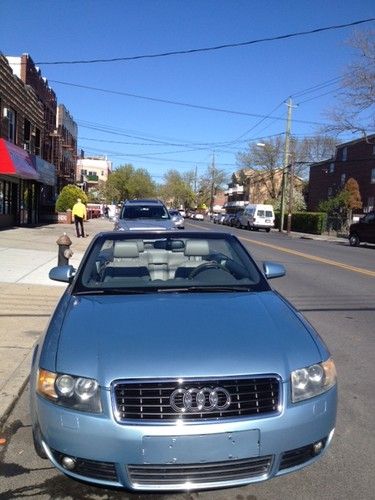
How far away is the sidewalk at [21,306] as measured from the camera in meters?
4.93

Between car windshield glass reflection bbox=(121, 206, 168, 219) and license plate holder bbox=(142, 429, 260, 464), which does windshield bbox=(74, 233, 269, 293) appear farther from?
car windshield glass reflection bbox=(121, 206, 168, 219)

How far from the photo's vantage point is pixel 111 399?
2.71 m

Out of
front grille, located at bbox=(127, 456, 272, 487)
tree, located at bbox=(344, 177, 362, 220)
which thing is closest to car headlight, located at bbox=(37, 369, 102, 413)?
front grille, located at bbox=(127, 456, 272, 487)

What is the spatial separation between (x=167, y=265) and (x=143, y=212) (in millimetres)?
12168

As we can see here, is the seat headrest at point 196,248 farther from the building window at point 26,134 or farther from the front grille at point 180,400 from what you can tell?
the building window at point 26,134

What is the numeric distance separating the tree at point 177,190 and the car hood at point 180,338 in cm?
12166

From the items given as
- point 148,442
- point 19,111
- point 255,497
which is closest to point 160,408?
point 148,442

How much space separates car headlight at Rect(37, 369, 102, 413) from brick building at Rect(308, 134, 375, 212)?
45.6 metres

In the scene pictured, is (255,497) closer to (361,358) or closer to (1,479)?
(1,479)

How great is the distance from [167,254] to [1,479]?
258cm

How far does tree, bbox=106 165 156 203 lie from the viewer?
3448 inches

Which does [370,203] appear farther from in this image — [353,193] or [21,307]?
[21,307]

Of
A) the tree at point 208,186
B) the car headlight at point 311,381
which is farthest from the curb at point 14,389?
the tree at point 208,186

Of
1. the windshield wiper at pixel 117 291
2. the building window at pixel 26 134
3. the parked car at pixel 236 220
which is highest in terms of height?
the building window at pixel 26 134
